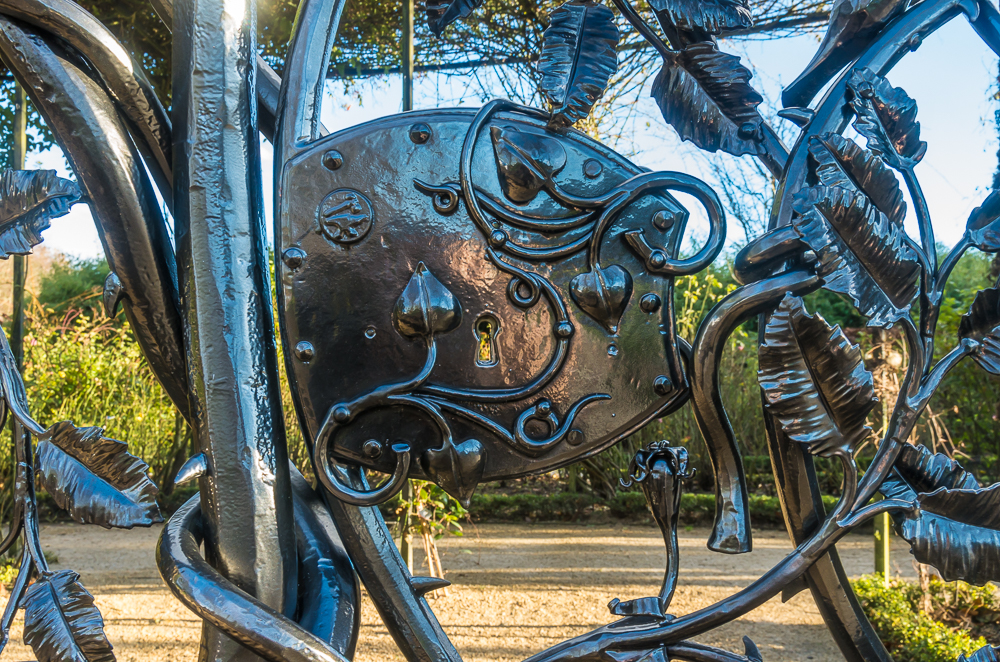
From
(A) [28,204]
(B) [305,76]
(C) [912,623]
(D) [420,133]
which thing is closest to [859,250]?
(D) [420,133]

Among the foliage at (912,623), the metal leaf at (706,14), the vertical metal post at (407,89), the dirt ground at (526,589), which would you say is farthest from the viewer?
the dirt ground at (526,589)

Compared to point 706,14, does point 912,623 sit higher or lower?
lower

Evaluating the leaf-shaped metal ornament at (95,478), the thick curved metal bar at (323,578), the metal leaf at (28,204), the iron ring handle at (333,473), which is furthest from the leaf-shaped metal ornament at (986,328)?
the metal leaf at (28,204)

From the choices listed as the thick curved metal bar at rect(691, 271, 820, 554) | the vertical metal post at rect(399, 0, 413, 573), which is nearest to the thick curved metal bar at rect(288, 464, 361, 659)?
the thick curved metal bar at rect(691, 271, 820, 554)

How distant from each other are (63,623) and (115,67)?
0.54 metres

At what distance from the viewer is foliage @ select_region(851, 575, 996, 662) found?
3557 millimetres

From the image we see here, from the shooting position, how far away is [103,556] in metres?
Result: 5.90

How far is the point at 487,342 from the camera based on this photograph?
2.24 ft

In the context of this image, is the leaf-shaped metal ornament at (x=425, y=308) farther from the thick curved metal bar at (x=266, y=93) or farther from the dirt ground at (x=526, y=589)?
the dirt ground at (x=526, y=589)

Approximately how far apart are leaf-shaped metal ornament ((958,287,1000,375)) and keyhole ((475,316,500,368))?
0.40 metres

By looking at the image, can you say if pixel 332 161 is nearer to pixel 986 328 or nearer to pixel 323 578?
pixel 323 578

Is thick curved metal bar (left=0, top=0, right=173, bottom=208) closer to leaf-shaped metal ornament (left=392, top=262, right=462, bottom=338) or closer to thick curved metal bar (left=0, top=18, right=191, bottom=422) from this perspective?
thick curved metal bar (left=0, top=18, right=191, bottom=422)

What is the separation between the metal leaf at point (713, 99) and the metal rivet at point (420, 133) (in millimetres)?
231

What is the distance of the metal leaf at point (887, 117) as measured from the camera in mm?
620
